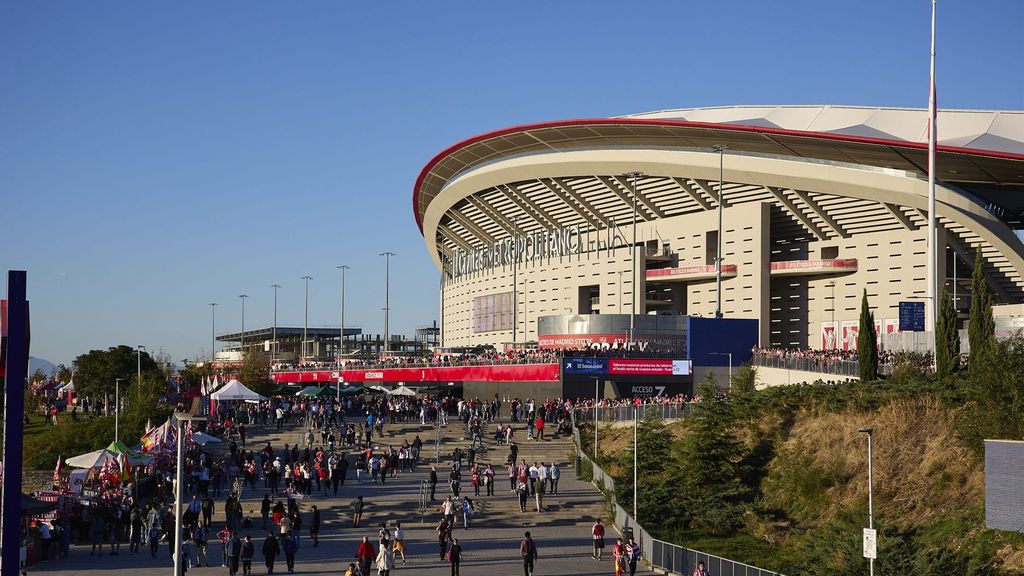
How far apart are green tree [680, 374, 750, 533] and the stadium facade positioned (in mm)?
22697

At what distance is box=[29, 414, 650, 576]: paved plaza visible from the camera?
2798 centimetres

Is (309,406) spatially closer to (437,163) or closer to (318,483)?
(318,483)

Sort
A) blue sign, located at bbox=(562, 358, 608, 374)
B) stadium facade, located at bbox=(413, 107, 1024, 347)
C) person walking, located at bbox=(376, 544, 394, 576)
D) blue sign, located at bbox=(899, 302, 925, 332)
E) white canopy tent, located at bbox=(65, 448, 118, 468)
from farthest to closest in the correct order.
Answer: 1. stadium facade, located at bbox=(413, 107, 1024, 347)
2. blue sign, located at bbox=(562, 358, 608, 374)
3. blue sign, located at bbox=(899, 302, 925, 332)
4. white canopy tent, located at bbox=(65, 448, 118, 468)
5. person walking, located at bbox=(376, 544, 394, 576)

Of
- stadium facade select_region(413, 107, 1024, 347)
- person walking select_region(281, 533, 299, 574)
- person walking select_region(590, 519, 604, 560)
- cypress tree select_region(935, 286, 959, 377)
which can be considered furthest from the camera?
stadium facade select_region(413, 107, 1024, 347)

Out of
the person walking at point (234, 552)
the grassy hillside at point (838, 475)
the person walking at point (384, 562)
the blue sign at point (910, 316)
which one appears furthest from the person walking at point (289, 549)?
the blue sign at point (910, 316)

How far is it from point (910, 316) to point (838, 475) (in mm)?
13537

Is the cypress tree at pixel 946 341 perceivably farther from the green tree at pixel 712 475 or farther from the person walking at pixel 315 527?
the person walking at pixel 315 527

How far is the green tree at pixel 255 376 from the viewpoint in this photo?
72.9 meters

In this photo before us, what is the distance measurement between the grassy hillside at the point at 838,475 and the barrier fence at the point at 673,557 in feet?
5.04

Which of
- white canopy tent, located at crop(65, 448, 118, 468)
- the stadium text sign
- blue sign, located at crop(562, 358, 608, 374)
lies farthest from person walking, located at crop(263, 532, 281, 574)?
the stadium text sign

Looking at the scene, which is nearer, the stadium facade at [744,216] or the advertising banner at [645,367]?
the advertising banner at [645,367]

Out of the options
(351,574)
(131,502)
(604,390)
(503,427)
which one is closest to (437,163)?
(604,390)

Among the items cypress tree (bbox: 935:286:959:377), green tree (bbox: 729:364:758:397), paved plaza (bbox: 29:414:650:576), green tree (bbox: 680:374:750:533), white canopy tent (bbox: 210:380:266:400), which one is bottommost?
paved plaza (bbox: 29:414:650:576)

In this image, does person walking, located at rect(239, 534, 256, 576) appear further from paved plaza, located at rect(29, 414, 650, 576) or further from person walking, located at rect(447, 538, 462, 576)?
person walking, located at rect(447, 538, 462, 576)
